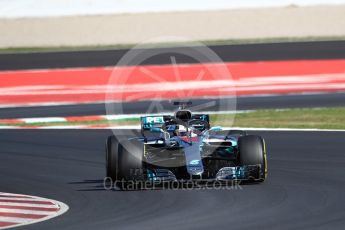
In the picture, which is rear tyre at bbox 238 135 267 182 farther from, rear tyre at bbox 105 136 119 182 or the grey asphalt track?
rear tyre at bbox 105 136 119 182

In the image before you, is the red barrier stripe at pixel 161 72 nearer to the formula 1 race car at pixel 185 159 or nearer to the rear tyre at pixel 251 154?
the formula 1 race car at pixel 185 159

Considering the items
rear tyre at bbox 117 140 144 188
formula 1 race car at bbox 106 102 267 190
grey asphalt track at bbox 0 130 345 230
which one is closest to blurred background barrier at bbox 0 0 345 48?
grey asphalt track at bbox 0 130 345 230

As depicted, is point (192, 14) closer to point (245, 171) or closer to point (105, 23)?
point (105, 23)

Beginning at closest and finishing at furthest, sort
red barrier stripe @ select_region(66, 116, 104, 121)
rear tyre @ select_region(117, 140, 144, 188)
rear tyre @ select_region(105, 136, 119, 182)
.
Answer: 1. rear tyre @ select_region(117, 140, 144, 188)
2. rear tyre @ select_region(105, 136, 119, 182)
3. red barrier stripe @ select_region(66, 116, 104, 121)

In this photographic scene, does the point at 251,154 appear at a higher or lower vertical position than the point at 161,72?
Answer: lower

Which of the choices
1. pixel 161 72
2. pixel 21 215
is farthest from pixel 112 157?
pixel 161 72

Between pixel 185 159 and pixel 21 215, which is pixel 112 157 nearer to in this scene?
pixel 185 159

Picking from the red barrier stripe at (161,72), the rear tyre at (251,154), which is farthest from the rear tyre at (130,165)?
the red barrier stripe at (161,72)

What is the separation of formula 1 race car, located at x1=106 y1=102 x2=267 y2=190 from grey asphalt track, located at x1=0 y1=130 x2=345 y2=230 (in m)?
0.26

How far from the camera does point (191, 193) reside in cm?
1335

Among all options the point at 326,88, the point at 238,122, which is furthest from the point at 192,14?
the point at 238,122

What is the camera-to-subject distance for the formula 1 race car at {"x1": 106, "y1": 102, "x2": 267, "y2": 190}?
1379 centimetres

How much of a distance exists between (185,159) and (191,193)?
63 centimetres

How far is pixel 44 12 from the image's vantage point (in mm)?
45781
